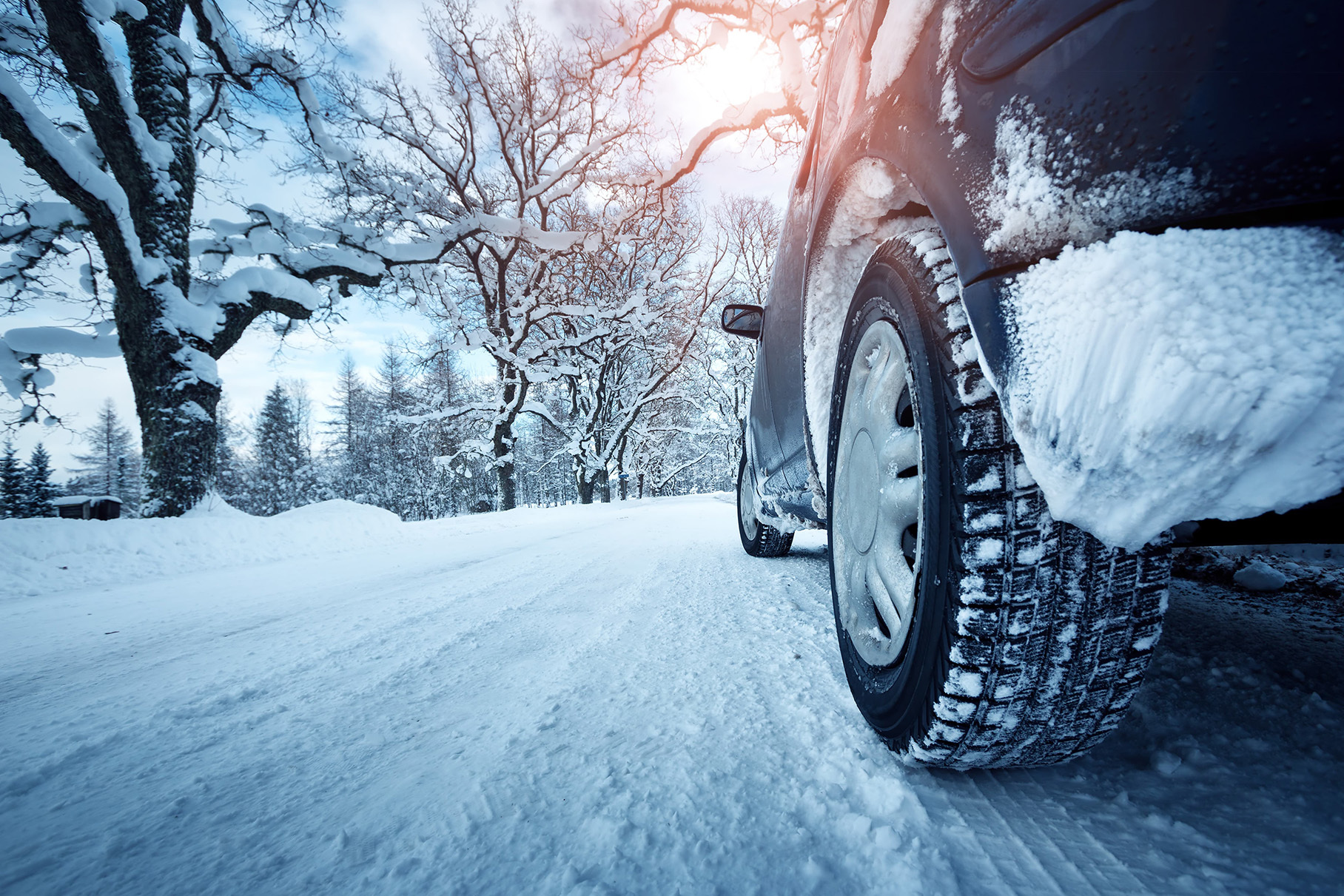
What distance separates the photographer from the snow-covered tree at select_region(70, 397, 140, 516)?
1709 inches

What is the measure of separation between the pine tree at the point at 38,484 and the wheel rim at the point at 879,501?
36098mm

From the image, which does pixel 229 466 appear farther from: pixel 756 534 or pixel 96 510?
pixel 756 534

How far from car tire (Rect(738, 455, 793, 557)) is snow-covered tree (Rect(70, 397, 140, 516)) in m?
60.4

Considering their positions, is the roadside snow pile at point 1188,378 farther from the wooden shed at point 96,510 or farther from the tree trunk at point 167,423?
the wooden shed at point 96,510

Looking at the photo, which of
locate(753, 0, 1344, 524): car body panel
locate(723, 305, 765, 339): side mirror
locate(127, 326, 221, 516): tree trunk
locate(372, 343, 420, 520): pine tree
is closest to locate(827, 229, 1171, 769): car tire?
locate(753, 0, 1344, 524): car body panel

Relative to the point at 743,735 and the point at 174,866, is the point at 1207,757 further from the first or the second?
the point at 174,866

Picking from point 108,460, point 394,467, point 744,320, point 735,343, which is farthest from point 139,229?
point 108,460

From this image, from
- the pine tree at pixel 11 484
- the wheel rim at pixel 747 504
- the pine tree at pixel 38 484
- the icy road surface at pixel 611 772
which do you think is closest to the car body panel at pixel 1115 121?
the icy road surface at pixel 611 772

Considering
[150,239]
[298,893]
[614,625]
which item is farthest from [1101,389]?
[150,239]

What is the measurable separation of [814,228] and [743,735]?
1291 millimetres

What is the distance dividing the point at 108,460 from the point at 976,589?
68246 mm

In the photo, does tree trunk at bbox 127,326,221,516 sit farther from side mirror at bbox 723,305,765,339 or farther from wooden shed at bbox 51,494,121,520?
wooden shed at bbox 51,494,121,520

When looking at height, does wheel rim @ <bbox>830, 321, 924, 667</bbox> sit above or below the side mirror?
below

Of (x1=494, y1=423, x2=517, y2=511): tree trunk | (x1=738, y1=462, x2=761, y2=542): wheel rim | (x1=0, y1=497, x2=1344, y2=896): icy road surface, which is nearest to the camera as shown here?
(x1=0, y1=497, x2=1344, y2=896): icy road surface
